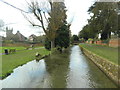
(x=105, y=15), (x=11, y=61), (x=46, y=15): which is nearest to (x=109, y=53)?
(x=11, y=61)

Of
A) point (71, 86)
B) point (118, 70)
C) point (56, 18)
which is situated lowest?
point (71, 86)

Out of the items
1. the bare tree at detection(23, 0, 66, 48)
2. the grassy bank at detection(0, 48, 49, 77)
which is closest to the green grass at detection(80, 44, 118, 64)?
the grassy bank at detection(0, 48, 49, 77)

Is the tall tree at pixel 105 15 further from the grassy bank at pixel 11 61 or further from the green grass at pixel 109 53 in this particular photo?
the grassy bank at pixel 11 61

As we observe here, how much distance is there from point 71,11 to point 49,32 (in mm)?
8051

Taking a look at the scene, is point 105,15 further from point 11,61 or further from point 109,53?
point 11,61

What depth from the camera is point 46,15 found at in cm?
2102

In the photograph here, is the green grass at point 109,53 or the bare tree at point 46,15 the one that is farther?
the bare tree at point 46,15

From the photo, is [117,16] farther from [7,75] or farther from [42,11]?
[7,75]

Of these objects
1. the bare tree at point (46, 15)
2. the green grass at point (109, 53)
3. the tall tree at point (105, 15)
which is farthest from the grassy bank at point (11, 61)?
the tall tree at point (105, 15)

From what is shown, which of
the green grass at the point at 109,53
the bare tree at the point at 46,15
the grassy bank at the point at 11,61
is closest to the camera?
the grassy bank at the point at 11,61

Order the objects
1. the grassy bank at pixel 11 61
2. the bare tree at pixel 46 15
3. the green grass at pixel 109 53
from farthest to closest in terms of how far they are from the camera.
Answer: the bare tree at pixel 46 15 < the green grass at pixel 109 53 < the grassy bank at pixel 11 61

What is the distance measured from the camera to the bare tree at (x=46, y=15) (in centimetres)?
1863

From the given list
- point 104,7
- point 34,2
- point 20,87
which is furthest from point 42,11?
point 20,87

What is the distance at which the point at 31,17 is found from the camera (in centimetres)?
1945
